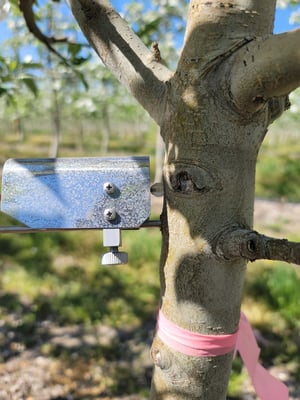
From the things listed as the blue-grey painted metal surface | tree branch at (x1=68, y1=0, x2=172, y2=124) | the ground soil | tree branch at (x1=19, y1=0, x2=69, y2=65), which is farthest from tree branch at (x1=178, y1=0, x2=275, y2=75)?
the ground soil

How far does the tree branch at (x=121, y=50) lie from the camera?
0.78 metres

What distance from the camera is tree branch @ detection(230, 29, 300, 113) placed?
53 cm

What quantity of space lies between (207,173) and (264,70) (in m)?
0.19

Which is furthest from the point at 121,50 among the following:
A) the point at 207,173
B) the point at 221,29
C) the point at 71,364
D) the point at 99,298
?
the point at 99,298

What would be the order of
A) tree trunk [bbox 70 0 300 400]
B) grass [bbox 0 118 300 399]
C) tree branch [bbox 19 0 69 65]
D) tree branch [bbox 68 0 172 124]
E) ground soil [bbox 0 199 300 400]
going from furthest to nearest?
grass [bbox 0 118 300 399], ground soil [bbox 0 199 300 400], tree branch [bbox 19 0 69 65], tree branch [bbox 68 0 172 124], tree trunk [bbox 70 0 300 400]

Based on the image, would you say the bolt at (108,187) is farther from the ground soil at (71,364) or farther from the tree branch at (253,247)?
the ground soil at (71,364)

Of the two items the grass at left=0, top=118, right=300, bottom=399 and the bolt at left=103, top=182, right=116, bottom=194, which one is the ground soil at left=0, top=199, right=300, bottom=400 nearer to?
the grass at left=0, top=118, right=300, bottom=399

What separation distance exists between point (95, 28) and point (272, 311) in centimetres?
254

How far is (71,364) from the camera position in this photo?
227 centimetres

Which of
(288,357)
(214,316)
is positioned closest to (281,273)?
(288,357)

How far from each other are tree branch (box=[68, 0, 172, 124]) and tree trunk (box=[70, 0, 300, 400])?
0.01 metres

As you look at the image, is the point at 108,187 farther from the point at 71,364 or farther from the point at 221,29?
the point at 71,364

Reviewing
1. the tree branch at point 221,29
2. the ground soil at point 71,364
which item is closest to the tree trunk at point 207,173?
the tree branch at point 221,29

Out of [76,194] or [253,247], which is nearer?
[253,247]
